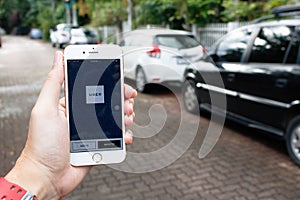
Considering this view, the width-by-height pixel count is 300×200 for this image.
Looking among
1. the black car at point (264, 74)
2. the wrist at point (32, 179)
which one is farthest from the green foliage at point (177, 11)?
the wrist at point (32, 179)

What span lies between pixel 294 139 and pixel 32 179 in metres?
3.39

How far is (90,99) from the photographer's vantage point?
158 cm

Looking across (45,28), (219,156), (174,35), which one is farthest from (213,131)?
(45,28)

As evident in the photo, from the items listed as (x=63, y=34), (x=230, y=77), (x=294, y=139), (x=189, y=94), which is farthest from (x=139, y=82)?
(x=189, y=94)

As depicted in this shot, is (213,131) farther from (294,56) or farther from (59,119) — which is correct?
(294,56)

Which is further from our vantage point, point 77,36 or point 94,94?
point 77,36

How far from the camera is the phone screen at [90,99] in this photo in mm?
1578

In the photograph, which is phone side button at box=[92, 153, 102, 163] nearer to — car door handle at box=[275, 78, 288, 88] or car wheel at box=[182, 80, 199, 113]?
car door handle at box=[275, 78, 288, 88]

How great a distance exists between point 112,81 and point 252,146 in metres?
3.53

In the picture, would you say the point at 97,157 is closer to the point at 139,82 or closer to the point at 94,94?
the point at 94,94

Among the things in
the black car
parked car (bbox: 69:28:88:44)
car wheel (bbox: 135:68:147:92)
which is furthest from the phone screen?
the black car

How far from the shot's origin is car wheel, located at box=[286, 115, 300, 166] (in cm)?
396

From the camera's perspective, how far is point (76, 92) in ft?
5.19

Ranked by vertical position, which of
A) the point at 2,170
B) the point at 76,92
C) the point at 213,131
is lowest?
the point at 2,170
